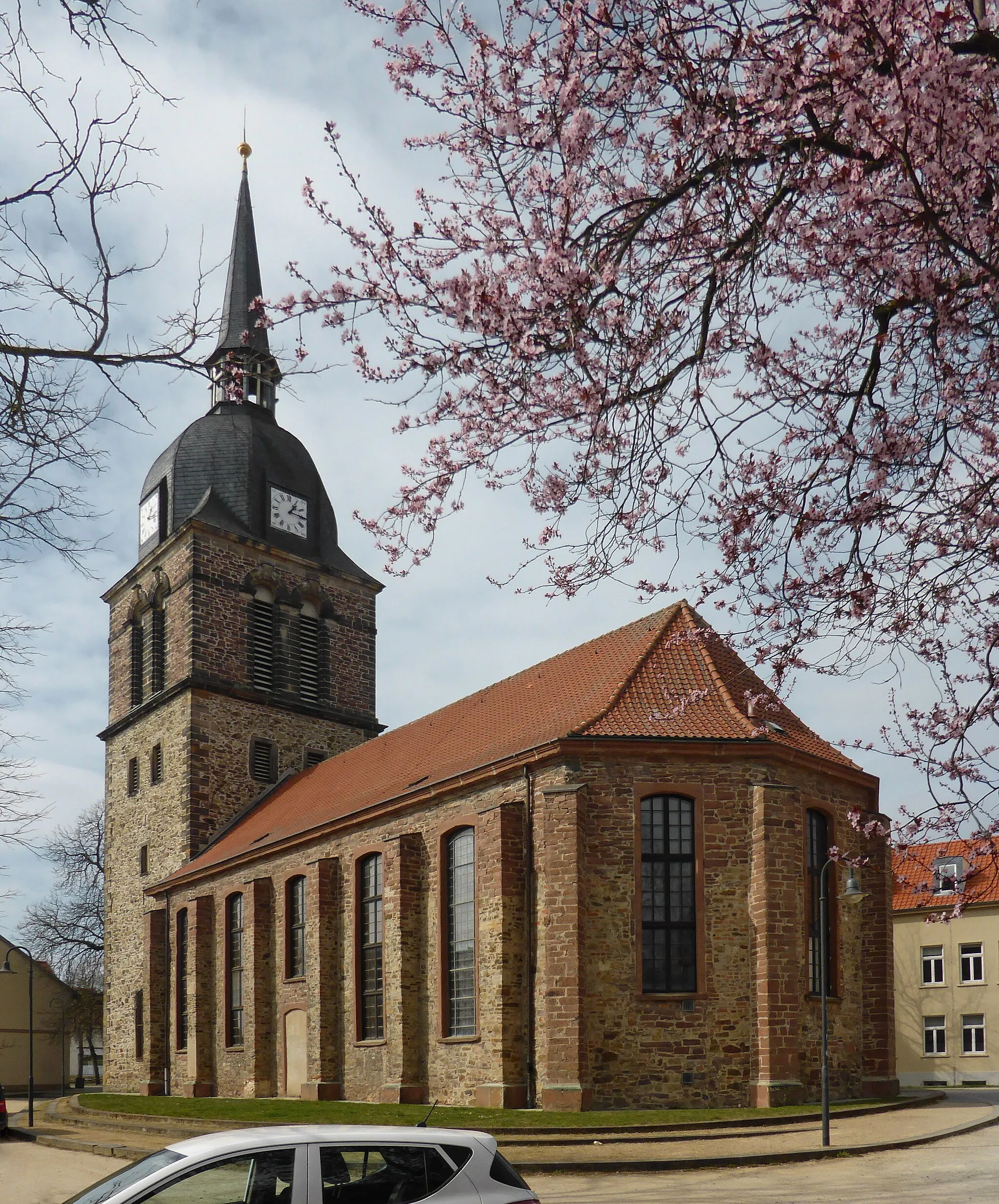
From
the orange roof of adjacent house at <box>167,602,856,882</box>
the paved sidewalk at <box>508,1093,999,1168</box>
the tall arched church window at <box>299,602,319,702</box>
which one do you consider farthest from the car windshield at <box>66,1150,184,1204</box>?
the tall arched church window at <box>299,602,319,702</box>

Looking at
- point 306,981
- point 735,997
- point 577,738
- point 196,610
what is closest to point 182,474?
point 196,610

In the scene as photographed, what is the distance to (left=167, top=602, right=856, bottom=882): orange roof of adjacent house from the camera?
23531 millimetres

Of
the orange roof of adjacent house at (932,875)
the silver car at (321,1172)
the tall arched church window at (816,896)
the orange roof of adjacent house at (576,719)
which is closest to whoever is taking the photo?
the silver car at (321,1172)

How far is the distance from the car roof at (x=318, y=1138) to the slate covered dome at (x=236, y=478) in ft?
111

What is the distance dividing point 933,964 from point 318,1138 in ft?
128

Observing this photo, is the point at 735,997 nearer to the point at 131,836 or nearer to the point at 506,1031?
the point at 506,1031

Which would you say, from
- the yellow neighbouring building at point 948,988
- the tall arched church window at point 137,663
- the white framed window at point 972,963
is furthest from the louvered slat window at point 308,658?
the white framed window at point 972,963

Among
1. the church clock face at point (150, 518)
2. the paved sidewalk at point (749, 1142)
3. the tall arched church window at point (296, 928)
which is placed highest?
the church clock face at point (150, 518)

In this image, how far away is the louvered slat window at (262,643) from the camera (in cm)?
4019

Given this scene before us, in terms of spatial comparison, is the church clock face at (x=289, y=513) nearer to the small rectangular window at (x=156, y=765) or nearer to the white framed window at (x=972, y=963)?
the small rectangular window at (x=156, y=765)

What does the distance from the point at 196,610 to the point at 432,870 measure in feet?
51.4

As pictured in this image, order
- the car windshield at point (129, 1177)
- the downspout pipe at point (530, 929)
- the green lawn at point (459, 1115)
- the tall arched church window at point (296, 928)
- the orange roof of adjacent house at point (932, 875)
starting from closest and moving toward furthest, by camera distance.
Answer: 1. the car windshield at point (129, 1177)
2. the orange roof of adjacent house at point (932, 875)
3. the green lawn at point (459, 1115)
4. the downspout pipe at point (530, 929)
5. the tall arched church window at point (296, 928)

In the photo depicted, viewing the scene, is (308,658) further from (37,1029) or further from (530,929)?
(37,1029)

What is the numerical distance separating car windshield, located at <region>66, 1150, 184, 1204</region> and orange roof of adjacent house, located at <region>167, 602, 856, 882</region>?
13781mm
